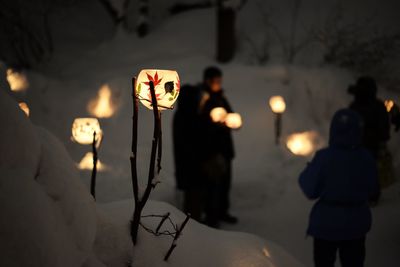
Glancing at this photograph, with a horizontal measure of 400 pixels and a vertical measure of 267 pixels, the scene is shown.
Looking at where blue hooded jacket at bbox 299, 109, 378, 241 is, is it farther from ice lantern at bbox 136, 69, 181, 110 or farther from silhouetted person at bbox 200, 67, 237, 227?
silhouetted person at bbox 200, 67, 237, 227

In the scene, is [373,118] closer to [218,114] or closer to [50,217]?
[218,114]

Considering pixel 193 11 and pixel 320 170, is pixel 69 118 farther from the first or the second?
pixel 320 170

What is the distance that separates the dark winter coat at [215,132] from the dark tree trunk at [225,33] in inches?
168

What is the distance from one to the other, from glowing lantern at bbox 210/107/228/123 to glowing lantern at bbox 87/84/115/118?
3.98m

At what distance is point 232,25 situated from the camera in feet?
29.1

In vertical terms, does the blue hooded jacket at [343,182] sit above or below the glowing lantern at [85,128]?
below

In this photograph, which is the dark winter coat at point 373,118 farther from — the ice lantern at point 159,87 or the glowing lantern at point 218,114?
the ice lantern at point 159,87

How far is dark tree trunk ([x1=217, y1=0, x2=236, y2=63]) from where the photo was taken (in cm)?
866

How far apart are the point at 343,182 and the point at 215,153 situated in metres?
2.11

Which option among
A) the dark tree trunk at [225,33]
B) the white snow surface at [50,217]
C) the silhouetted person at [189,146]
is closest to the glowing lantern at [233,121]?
the silhouetted person at [189,146]

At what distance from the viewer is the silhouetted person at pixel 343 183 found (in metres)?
2.79

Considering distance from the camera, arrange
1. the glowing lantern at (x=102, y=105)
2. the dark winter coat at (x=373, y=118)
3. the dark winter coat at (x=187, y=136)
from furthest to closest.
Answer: the glowing lantern at (x=102, y=105), the dark winter coat at (x=373, y=118), the dark winter coat at (x=187, y=136)

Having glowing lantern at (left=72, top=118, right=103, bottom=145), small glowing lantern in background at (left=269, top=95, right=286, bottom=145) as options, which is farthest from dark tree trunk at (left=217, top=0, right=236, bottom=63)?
glowing lantern at (left=72, top=118, right=103, bottom=145)

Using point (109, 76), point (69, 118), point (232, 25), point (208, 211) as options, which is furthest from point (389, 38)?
point (69, 118)
